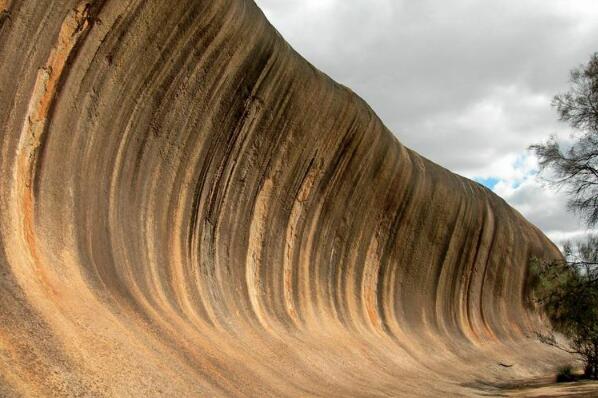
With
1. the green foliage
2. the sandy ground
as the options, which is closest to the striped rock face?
the sandy ground

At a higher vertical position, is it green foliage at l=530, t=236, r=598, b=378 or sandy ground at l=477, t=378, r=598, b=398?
green foliage at l=530, t=236, r=598, b=378

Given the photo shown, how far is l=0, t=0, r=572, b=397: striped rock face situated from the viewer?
6.38m

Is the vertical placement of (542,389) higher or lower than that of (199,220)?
lower

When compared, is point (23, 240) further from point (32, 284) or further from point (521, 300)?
point (521, 300)

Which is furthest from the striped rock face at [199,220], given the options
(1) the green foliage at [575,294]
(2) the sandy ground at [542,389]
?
(1) the green foliage at [575,294]

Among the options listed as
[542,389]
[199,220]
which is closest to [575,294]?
[542,389]

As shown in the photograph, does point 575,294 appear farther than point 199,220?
Yes

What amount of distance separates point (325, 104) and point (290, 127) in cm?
132

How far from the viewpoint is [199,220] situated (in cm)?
1070

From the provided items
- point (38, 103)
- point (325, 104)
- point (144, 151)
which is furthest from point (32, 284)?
point (325, 104)

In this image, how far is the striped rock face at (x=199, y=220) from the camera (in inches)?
251

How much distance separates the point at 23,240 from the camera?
6328 mm

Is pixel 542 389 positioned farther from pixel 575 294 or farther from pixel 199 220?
pixel 199 220

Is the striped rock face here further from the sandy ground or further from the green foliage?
the green foliage
